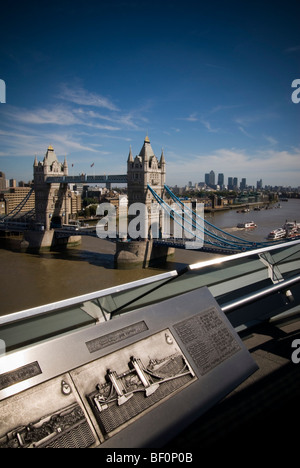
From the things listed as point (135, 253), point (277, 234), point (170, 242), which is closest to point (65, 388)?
point (135, 253)

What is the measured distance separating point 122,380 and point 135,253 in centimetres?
1706

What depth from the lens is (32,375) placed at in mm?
1083

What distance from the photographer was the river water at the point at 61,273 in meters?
13.1

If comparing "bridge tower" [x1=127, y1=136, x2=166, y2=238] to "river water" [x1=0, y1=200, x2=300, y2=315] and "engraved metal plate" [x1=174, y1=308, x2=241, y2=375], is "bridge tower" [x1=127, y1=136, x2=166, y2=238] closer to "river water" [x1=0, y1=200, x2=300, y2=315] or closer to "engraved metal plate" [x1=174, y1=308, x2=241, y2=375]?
"river water" [x1=0, y1=200, x2=300, y2=315]

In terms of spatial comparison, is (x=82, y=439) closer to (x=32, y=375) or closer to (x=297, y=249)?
(x=32, y=375)

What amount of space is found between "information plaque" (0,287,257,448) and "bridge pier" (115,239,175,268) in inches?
649

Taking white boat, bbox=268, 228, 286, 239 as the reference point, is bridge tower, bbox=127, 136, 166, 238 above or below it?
above

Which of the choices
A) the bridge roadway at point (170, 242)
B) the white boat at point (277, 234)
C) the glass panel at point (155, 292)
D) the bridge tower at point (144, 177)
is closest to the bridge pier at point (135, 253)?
the bridge roadway at point (170, 242)

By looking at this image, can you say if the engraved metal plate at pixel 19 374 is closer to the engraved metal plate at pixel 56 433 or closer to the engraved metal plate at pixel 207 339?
the engraved metal plate at pixel 56 433

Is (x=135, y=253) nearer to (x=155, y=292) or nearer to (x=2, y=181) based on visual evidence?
(x=155, y=292)

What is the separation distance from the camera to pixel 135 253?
18250 millimetres

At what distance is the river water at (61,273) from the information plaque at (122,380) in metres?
11.2

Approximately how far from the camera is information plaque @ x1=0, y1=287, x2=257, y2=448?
1017 millimetres

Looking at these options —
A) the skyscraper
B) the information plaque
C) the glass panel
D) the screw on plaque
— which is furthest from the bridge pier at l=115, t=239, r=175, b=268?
the skyscraper
